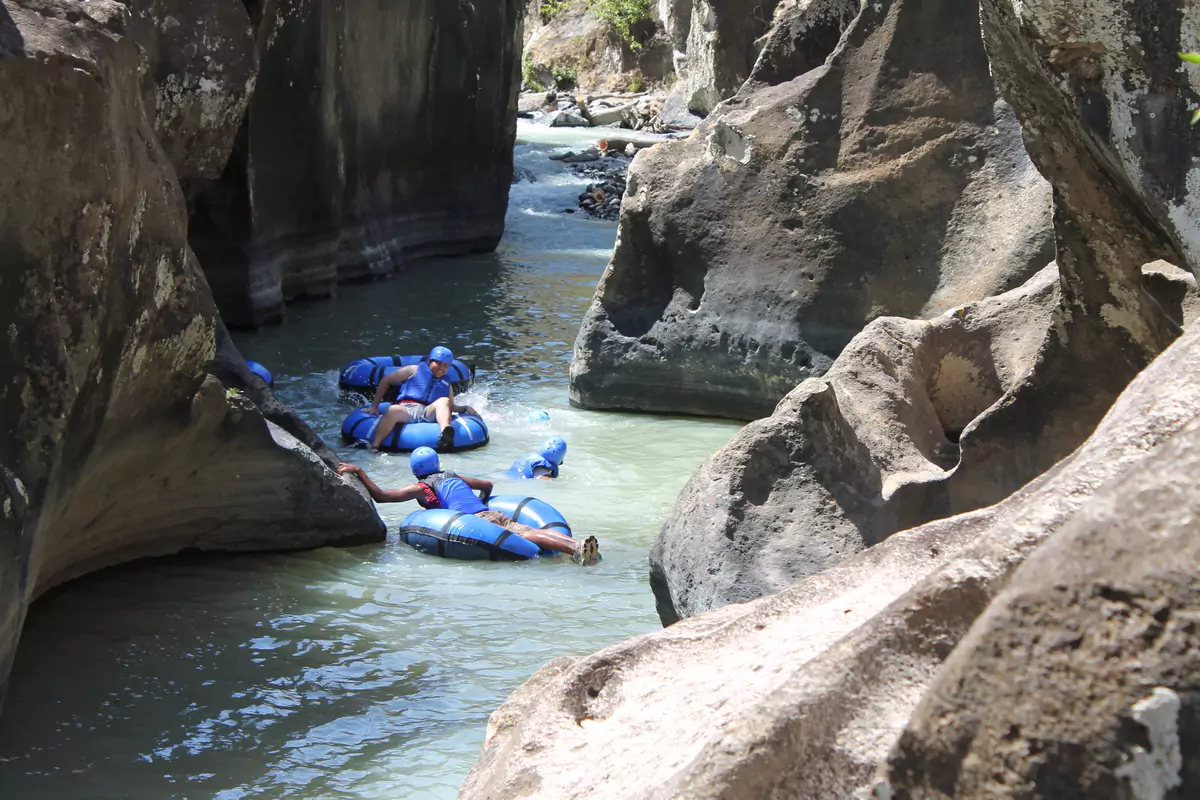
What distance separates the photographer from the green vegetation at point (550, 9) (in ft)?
164

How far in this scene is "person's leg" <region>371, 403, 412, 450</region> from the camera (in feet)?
32.7

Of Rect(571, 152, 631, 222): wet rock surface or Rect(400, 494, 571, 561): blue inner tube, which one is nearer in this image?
Rect(400, 494, 571, 561): blue inner tube

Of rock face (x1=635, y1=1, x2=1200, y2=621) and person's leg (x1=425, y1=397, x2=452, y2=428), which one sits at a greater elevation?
rock face (x1=635, y1=1, x2=1200, y2=621)

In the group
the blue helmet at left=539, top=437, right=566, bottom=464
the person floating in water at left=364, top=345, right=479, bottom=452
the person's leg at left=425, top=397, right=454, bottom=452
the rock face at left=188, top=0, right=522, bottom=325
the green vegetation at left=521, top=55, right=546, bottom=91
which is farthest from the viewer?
the green vegetation at left=521, top=55, right=546, bottom=91

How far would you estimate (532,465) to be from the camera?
9070 mm

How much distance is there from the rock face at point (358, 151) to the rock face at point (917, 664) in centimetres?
1120

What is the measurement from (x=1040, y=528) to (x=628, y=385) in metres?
8.74

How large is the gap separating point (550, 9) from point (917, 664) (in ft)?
165

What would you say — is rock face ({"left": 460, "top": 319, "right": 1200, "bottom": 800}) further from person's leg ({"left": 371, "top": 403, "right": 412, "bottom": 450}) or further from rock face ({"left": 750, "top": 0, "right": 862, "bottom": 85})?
rock face ({"left": 750, "top": 0, "right": 862, "bottom": 85})

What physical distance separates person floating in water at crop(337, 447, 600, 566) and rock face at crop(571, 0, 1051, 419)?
2113 mm

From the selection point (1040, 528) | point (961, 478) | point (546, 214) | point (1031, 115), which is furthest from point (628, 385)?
point (546, 214)


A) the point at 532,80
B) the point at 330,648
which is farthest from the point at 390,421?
the point at 532,80

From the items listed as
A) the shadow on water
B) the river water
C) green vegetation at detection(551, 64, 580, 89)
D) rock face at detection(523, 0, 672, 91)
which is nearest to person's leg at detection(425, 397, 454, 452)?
the river water

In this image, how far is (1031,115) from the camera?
4.54 metres
